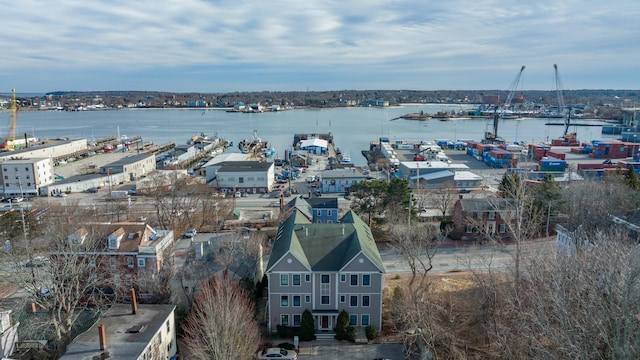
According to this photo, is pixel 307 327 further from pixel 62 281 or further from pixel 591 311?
pixel 591 311

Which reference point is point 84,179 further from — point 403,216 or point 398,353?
point 398,353

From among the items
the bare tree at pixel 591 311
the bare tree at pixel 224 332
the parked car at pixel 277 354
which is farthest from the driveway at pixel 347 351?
the bare tree at pixel 591 311

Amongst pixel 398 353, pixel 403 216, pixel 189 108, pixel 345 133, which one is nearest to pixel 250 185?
pixel 403 216

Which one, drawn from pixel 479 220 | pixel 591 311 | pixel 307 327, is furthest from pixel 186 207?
pixel 591 311

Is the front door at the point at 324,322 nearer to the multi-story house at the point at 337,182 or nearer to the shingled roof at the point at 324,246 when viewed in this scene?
the shingled roof at the point at 324,246

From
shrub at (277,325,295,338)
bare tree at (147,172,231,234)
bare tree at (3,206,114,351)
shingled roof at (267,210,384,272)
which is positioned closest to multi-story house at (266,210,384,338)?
shingled roof at (267,210,384,272)

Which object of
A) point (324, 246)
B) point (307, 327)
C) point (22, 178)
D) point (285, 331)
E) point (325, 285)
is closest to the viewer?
point (307, 327)

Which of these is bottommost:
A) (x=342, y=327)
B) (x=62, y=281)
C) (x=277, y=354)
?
(x=277, y=354)
